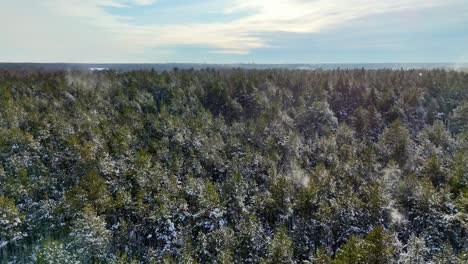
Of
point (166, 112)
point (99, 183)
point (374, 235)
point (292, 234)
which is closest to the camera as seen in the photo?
point (374, 235)

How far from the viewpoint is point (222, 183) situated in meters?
70.3

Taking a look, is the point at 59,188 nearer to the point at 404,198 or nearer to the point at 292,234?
the point at 292,234

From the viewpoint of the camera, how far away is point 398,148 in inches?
3071

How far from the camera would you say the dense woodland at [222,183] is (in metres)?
47.6

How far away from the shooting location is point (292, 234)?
52.5 m

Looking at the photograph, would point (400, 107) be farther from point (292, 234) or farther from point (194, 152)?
point (292, 234)

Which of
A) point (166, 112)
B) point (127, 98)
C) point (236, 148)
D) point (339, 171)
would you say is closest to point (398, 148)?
point (339, 171)

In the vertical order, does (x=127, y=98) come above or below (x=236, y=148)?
above

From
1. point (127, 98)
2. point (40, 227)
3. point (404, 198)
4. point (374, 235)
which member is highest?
point (127, 98)

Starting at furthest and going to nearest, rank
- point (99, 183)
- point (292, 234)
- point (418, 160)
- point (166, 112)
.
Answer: point (166, 112) → point (418, 160) → point (99, 183) → point (292, 234)

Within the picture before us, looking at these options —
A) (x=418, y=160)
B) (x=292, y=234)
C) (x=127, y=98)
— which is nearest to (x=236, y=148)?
(x=292, y=234)

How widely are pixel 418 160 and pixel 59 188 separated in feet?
219

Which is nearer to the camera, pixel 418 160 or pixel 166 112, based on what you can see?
pixel 418 160

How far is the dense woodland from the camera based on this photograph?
4756 cm
